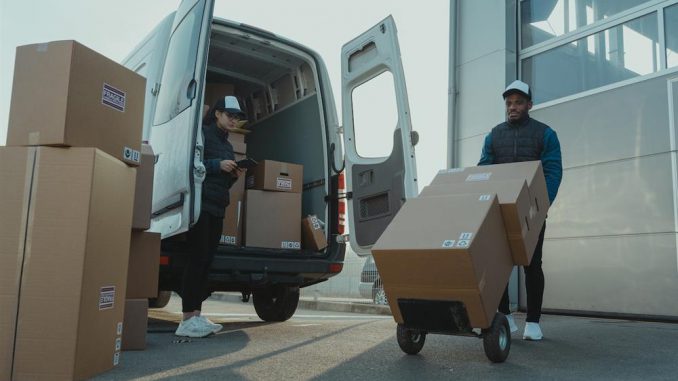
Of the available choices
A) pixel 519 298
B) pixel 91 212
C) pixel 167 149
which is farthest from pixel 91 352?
pixel 519 298

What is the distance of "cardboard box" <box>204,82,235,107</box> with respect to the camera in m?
5.59

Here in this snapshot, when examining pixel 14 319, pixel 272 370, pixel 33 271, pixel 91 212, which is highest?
pixel 91 212

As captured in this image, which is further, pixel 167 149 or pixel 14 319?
pixel 167 149

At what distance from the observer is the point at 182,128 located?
154 inches

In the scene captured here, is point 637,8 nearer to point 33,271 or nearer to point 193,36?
point 193,36

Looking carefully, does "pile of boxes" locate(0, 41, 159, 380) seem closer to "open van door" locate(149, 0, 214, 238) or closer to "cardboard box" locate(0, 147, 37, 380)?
"cardboard box" locate(0, 147, 37, 380)

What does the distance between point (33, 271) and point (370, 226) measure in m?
2.41

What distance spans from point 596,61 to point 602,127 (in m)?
0.67

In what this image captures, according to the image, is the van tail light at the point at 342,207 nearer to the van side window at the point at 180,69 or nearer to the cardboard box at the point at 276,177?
the cardboard box at the point at 276,177

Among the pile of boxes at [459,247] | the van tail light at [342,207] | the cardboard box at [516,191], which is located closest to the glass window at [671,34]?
the cardboard box at [516,191]

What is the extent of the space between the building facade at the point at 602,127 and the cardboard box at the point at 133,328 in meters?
3.89

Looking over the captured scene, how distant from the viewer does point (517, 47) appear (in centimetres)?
650

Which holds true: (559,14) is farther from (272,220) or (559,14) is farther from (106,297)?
(106,297)

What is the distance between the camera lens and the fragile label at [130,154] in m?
2.83
